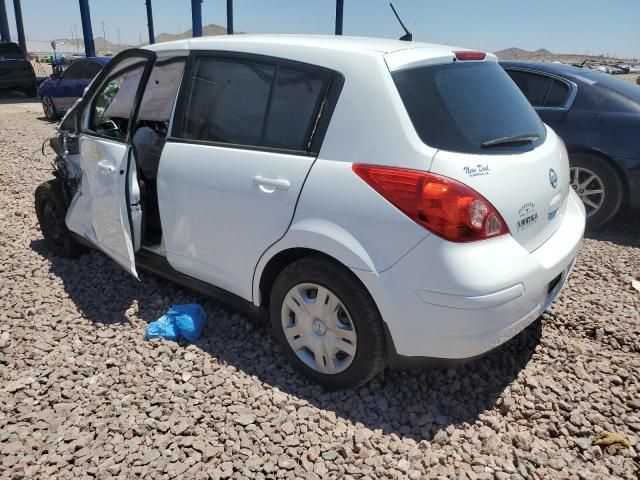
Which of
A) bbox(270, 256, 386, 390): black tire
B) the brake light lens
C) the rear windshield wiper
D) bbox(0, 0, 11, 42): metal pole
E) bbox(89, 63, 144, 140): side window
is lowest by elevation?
bbox(0, 0, 11, 42): metal pole

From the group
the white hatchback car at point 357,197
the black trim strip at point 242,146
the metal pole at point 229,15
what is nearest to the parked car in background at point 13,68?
the metal pole at point 229,15

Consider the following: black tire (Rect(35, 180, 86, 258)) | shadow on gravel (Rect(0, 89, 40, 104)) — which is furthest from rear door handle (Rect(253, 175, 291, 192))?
shadow on gravel (Rect(0, 89, 40, 104))

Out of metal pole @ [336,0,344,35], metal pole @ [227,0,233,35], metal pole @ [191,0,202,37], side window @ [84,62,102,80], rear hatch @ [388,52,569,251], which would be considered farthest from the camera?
metal pole @ [227,0,233,35]

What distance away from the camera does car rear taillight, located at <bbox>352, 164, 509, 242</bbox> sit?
7.07ft

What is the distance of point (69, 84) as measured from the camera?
12484 mm

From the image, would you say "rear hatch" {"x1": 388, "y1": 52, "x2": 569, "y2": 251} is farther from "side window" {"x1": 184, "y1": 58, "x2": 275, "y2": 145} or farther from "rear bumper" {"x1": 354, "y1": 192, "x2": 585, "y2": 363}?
"side window" {"x1": 184, "y1": 58, "x2": 275, "y2": 145}

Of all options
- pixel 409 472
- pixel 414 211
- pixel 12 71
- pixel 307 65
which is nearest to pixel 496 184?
pixel 414 211

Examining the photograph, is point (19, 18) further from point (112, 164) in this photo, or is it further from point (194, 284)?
point (194, 284)

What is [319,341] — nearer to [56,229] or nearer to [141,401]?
[141,401]

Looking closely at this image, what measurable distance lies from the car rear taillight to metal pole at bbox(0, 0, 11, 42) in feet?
113

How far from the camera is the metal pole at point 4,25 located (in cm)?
2943

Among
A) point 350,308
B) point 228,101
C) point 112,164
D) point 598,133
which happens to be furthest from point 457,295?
point 598,133

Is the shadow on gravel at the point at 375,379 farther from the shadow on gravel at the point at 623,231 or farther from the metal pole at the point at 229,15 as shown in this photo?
the metal pole at the point at 229,15

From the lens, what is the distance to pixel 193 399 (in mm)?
2713
